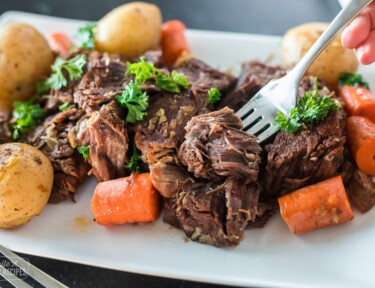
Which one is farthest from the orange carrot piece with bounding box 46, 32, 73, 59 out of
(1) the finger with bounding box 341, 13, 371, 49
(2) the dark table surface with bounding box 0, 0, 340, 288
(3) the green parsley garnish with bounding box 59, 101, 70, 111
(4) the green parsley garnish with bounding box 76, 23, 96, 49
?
(1) the finger with bounding box 341, 13, 371, 49

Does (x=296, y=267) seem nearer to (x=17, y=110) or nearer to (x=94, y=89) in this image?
(x=94, y=89)

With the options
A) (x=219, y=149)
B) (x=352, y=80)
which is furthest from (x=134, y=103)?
(x=352, y=80)

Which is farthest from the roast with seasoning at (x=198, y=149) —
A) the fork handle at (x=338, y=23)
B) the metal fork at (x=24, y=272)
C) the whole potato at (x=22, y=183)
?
the metal fork at (x=24, y=272)

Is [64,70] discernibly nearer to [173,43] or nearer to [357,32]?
[173,43]

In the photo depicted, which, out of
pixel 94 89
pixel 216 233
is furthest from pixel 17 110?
pixel 216 233

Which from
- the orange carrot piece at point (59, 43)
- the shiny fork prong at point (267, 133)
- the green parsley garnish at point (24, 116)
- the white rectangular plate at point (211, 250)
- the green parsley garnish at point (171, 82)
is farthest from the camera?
the orange carrot piece at point (59, 43)

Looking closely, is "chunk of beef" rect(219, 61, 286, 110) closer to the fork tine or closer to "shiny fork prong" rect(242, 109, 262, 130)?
"shiny fork prong" rect(242, 109, 262, 130)

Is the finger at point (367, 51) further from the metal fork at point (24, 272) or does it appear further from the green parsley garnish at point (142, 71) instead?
the metal fork at point (24, 272)
